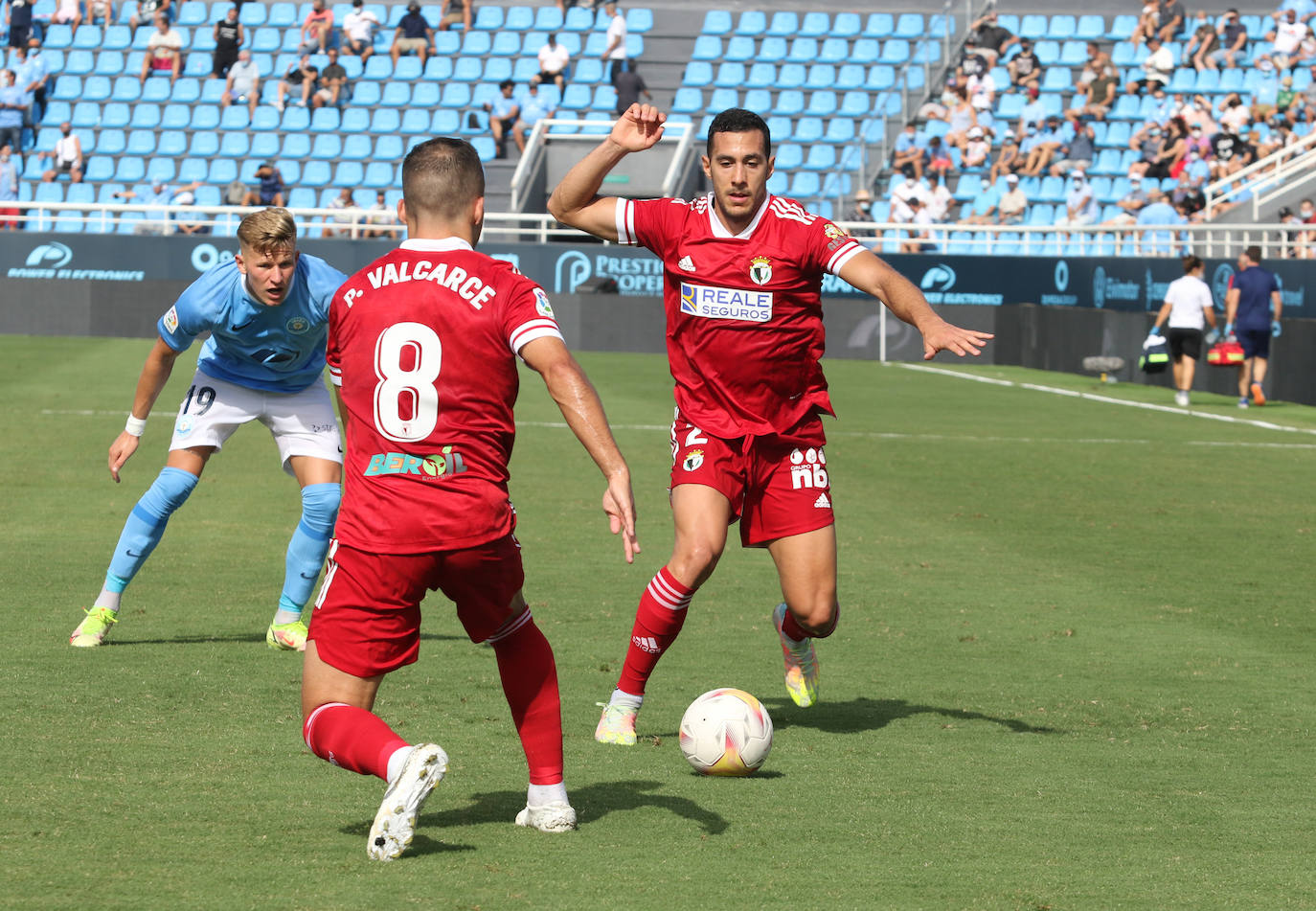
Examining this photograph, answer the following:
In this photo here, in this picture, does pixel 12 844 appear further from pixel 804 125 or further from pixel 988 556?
pixel 804 125

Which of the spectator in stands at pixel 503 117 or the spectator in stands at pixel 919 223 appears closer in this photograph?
the spectator in stands at pixel 919 223

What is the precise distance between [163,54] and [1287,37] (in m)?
23.9

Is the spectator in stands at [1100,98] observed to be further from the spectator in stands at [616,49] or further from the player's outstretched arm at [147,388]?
the player's outstretched arm at [147,388]

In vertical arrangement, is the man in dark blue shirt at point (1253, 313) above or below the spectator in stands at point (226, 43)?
below

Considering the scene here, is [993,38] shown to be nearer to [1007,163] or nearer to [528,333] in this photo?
[1007,163]

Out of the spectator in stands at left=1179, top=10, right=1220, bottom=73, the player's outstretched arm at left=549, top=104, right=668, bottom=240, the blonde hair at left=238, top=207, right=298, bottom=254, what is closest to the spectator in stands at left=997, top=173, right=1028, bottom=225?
the spectator in stands at left=1179, top=10, right=1220, bottom=73

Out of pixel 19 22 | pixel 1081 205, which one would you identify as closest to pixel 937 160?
pixel 1081 205

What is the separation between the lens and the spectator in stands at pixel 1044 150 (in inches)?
1361

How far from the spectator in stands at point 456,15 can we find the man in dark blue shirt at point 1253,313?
2086cm

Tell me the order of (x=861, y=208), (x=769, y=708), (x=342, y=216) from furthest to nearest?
(x=342, y=216), (x=861, y=208), (x=769, y=708)

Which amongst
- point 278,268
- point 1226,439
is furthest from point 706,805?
point 1226,439

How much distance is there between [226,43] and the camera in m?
38.1

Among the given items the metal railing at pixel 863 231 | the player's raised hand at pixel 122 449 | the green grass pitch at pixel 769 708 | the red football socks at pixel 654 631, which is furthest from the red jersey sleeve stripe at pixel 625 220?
the metal railing at pixel 863 231

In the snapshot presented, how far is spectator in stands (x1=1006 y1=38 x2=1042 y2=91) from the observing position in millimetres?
36594
